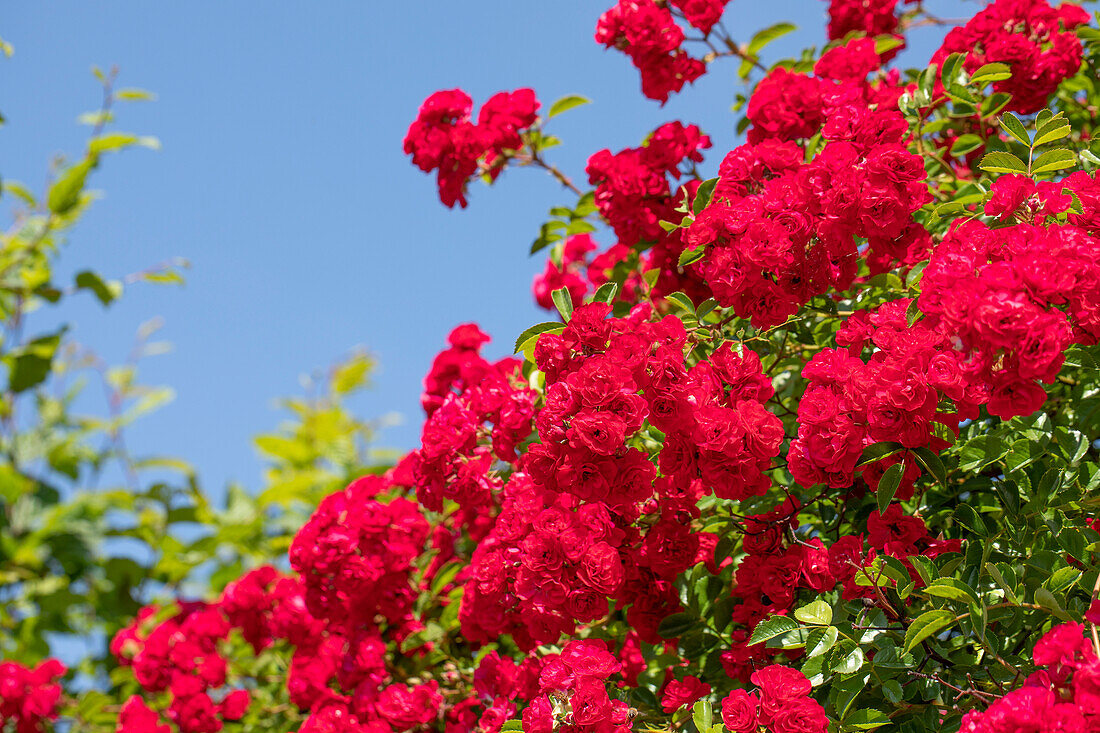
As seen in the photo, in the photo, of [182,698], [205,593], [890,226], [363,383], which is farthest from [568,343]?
[363,383]

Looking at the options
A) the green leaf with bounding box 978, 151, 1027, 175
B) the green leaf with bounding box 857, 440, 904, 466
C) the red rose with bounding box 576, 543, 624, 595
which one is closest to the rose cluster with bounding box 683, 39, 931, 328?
the green leaf with bounding box 978, 151, 1027, 175

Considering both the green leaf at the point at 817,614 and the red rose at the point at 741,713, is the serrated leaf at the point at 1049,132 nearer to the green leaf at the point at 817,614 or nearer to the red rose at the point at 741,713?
the green leaf at the point at 817,614

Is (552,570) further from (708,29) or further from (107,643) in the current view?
(107,643)

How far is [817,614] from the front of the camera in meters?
1.78

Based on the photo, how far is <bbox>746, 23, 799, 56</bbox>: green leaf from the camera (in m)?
3.26

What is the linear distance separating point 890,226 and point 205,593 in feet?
15.0

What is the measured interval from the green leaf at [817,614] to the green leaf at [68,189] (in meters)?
4.74

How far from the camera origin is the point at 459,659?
295 cm

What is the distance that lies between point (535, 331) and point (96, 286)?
366cm

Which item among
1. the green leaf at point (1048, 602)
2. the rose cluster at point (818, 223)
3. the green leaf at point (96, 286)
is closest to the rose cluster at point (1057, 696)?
the green leaf at point (1048, 602)

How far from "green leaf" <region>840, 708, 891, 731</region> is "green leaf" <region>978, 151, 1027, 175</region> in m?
1.15

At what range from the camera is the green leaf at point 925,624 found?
1.64m

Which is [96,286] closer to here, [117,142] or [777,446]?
[117,142]

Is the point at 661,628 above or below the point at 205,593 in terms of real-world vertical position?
below
